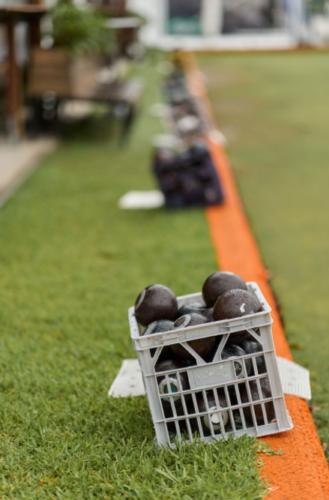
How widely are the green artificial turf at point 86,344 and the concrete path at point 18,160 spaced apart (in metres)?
0.16

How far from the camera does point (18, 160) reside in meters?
6.77

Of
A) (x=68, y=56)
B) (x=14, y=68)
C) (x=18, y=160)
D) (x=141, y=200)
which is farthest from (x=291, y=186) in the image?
(x=14, y=68)

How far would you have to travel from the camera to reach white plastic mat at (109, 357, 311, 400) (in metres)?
2.60

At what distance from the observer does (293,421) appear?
238 cm

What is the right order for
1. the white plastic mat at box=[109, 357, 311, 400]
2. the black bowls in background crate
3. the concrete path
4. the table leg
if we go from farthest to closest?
the table leg → the concrete path → the black bowls in background crate → the white plastic mat at box=[109, 357, 311, 400]

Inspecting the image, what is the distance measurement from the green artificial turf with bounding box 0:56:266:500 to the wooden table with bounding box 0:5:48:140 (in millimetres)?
1342

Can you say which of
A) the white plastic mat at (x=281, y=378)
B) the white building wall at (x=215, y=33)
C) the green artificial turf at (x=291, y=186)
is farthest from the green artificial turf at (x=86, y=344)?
the white building wall at (x=215, y=33)

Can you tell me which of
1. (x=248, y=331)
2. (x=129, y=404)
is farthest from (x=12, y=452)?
(x=248, y=331)

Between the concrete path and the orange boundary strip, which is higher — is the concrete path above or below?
below

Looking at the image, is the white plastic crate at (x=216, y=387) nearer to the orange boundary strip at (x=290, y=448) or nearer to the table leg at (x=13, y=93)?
the orange boundary strip at (x=290, y=448)

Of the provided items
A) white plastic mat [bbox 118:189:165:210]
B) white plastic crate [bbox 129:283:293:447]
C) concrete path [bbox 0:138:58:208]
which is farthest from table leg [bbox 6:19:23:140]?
white plastic crate [bbox 129:283:293:447]

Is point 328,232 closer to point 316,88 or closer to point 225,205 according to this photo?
point 225,205

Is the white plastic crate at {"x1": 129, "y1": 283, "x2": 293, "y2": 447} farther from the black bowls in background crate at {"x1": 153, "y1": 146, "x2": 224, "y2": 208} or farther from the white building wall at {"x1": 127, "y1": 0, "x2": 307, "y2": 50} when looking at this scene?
the white building wall at {"x1": 127, "y1": 0, "x2": 307, "y2": 50}

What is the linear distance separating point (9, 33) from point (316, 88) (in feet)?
24.5
